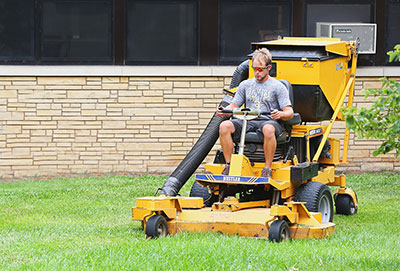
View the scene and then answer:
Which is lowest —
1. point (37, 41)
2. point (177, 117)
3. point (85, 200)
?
point (85, 200)

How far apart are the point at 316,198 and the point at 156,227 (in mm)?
1815

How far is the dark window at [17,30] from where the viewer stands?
14.0m

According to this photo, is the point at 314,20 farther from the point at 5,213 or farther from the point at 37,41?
the point at 5,213

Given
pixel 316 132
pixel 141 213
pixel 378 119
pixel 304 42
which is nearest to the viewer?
pixel 378 119

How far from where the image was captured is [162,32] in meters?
14.3

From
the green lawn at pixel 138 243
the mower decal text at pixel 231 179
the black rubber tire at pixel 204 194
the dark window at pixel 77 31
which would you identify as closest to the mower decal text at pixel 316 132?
the green lawn at pixel 138 243

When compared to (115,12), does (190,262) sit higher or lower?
lower

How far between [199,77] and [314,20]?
2204 mm

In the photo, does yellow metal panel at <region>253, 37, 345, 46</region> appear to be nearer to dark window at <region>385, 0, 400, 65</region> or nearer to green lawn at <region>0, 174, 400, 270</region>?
green lawn at <region>0, 174, 400, 270</region>

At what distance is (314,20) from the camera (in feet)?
47.7

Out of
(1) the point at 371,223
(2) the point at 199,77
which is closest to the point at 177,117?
(2) the point at 199,77

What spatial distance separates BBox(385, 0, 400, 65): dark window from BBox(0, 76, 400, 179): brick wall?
757 mm

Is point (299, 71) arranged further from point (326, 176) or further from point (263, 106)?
point (326, 176)

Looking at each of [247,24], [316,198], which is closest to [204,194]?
[316,198]
